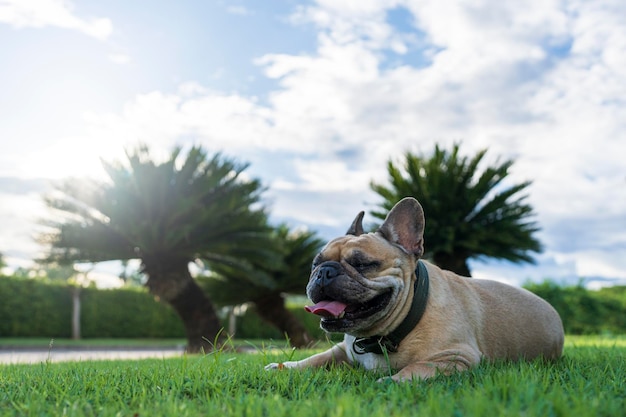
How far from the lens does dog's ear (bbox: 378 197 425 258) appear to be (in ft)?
13.3

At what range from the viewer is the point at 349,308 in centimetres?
389

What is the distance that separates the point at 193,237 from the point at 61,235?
10.2ft

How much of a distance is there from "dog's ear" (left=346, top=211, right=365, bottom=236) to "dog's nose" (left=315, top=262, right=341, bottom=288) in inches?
29.8

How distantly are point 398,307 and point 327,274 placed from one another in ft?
1.75

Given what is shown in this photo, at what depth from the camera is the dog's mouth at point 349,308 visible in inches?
151

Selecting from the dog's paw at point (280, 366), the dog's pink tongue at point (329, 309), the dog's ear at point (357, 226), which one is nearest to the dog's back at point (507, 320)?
the dog's ear at point (357, 226)

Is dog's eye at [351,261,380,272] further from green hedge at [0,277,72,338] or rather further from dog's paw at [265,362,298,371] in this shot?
green hedge at [0,277,72,338]

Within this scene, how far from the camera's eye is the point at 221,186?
47.2 ft

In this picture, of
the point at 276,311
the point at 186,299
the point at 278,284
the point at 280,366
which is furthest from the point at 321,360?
the point at 276,311

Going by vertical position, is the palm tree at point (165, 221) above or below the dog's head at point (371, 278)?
above

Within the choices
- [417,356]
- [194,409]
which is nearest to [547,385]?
[417,356]

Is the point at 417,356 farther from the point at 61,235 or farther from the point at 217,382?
the point at 61,235

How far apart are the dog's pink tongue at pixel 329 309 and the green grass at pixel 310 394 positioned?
37 cm

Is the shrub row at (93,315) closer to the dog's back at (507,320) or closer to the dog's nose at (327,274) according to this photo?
the dog's back at (507,320)
